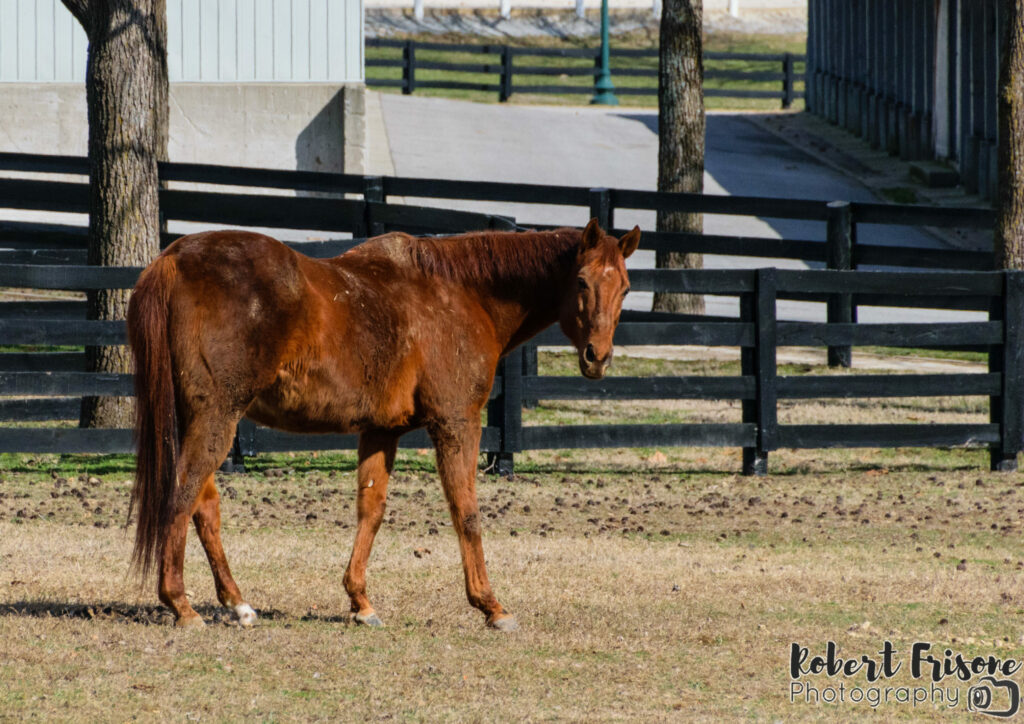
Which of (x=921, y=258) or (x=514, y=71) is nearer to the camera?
(x=921, y=258)

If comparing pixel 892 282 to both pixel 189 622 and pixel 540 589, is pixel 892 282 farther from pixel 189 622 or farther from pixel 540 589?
pixel 189 622

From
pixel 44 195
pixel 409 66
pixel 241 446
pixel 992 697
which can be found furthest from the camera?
pixel 409 66

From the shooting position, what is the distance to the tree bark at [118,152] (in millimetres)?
10906

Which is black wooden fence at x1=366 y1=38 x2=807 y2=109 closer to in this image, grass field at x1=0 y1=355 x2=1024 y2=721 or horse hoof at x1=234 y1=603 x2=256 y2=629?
grass field at x1=0 y1=355 x2=1024 y2=721

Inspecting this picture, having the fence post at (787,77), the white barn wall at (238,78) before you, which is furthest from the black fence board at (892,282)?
the fence post at (787,77)

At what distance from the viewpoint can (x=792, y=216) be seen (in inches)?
613

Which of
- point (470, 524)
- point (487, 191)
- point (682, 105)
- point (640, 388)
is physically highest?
point (682, 105)

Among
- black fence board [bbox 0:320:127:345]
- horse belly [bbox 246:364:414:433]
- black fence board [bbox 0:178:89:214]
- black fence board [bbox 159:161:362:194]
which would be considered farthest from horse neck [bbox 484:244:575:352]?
black fence board [bbox 0:178:89:214]

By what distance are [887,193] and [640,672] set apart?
77.0 ft

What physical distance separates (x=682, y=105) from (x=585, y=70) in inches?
1083

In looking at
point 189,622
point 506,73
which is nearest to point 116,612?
point 189,622

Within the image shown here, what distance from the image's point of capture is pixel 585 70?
43594 mm

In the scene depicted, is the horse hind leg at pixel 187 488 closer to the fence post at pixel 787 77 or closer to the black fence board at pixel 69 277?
the black fence board at pixel 69 277

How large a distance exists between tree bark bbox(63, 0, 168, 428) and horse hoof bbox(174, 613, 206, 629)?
4.90 meters
